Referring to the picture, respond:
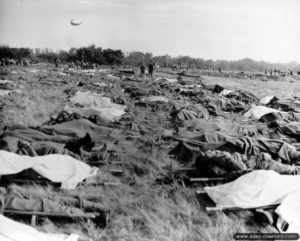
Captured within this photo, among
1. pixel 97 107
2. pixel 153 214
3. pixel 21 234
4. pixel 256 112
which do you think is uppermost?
pixel 97 107

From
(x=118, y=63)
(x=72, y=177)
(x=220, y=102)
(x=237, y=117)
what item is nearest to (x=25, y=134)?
(x=72, y=177)

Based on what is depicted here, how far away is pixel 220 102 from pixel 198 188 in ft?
37.4

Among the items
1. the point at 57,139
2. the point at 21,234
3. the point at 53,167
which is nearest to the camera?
the point at 21,234

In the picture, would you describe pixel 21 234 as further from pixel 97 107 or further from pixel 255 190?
→ pixel 97 107

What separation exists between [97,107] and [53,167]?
7870mm

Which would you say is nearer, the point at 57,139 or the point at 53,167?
the point at 53,167

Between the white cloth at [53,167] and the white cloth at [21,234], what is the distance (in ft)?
5.76

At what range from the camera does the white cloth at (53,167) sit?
6.45 meters

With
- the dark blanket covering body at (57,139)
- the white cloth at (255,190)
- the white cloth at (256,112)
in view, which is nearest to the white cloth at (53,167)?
the dark blanket covering body at (57,139)

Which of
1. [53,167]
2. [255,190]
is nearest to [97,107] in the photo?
[53,167]

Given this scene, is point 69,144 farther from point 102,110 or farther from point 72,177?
point 102,110

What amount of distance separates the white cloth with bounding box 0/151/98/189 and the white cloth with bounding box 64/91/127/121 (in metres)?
5.92

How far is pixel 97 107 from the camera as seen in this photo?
1439 cm

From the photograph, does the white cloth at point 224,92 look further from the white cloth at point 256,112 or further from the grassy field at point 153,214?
the grassy field at point 153,214
